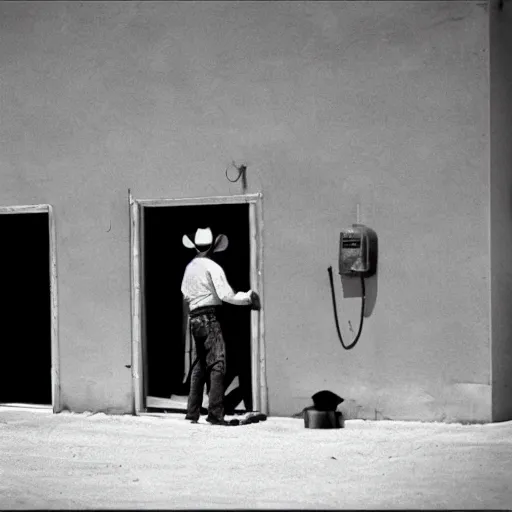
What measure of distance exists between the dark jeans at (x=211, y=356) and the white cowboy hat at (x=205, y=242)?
69 centimetres

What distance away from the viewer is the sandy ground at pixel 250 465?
307 inches

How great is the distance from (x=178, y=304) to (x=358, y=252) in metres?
2.25

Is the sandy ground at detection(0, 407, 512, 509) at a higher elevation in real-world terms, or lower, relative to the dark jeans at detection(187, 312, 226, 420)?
lower

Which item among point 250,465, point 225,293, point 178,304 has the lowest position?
point 250,465

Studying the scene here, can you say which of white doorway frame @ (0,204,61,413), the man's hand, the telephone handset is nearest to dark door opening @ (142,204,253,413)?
the man's hand

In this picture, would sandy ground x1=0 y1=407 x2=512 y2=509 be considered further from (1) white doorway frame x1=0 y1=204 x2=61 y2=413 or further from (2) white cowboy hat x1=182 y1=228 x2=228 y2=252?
(2) white cowboy hat x1=182 y1=228 x2=228 y2=252

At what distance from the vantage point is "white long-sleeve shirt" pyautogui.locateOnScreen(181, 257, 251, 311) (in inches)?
441

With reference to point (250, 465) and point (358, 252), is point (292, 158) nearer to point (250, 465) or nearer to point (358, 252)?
point (358, 252)

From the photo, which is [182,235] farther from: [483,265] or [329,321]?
[483,265]

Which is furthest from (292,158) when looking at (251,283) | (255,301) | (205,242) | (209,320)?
(209,320)

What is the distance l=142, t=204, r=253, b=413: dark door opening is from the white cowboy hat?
237 mm

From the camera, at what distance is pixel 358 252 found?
10953 millimetres

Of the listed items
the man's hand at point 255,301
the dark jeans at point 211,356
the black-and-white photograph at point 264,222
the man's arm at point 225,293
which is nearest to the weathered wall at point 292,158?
the black-and-white photograph at point 264,222

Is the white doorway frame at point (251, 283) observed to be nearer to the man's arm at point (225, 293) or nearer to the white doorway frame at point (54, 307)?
the man's arm at point (225, 293)
